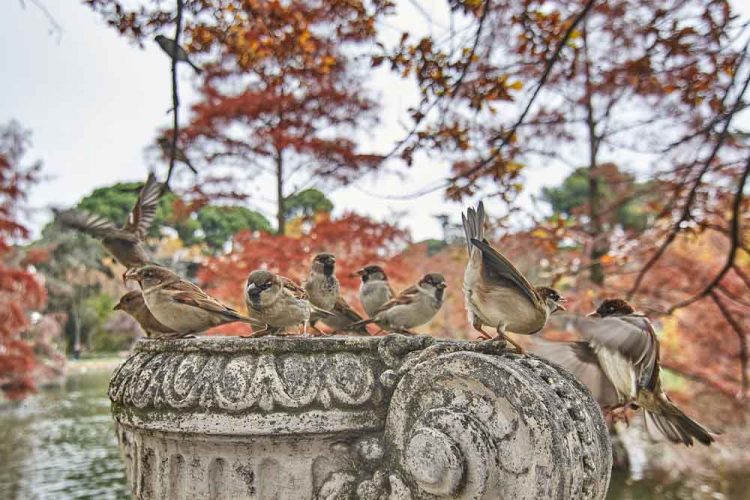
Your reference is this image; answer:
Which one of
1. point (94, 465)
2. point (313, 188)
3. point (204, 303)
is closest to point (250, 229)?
point (313, 188)

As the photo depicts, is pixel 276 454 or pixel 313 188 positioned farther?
pixel 313 188

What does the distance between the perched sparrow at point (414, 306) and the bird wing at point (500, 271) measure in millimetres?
632

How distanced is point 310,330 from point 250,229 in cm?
510

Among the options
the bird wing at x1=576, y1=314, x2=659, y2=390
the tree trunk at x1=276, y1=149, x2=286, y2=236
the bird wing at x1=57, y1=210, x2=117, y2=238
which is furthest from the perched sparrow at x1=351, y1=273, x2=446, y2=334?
the tree trunk at x1=276, y1=149, x2=286, y2=236

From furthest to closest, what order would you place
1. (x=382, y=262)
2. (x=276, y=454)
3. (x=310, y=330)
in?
(x=382, y=262), (x=310, y=330), (x=276, y=454)

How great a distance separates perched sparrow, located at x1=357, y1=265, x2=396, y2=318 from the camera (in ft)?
9.79

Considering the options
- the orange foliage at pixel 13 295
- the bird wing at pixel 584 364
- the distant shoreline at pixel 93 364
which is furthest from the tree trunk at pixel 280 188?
the distant shoreline at pixel 93 364

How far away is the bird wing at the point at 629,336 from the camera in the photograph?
2.07 meters

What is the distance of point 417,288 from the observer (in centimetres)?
273

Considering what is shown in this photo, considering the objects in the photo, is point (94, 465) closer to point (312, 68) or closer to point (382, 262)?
point (382, 262)

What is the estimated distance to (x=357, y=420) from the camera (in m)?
2.08

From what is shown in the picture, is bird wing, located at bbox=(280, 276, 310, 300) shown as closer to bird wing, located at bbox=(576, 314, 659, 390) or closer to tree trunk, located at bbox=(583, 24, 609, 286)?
bird wing, located at bbox=(576, 314, 659, 390)

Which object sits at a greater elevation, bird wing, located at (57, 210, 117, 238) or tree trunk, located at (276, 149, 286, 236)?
tree trunk, located at (276, 149, 286, 236)

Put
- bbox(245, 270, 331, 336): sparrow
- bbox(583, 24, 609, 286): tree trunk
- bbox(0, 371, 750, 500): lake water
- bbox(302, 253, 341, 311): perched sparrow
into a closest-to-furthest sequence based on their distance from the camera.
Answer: bbox(245, 270, 331, 336): sparrow < bbox(302, 253, 341, 311): perched sparrow < bbox(0, 371, 750, 500): lake water < bbox(583, 24, 609, 286): tree trunk
